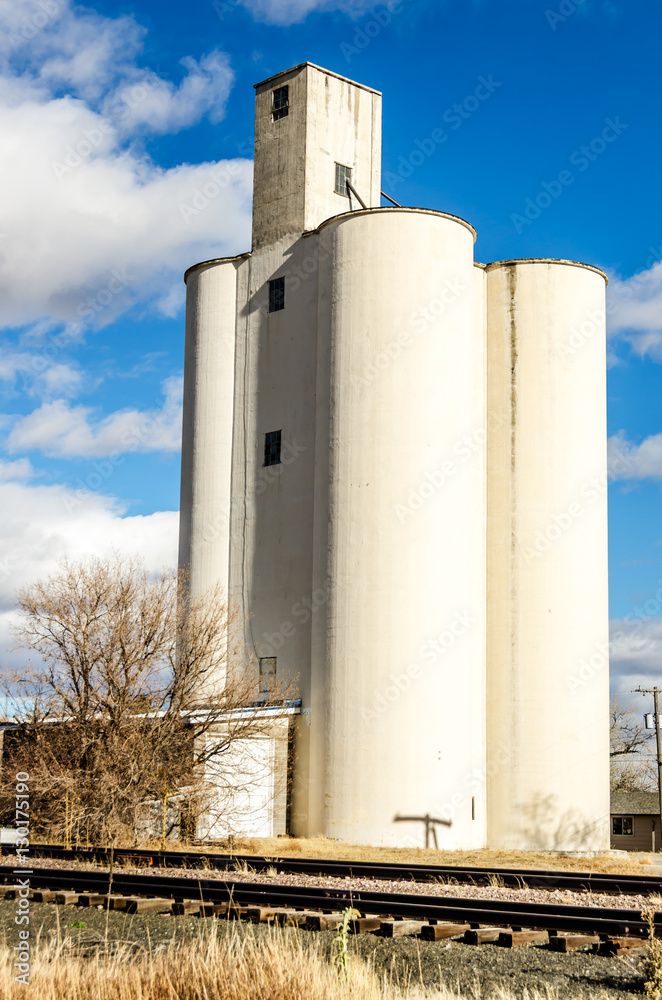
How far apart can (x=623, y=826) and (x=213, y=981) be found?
172 feet

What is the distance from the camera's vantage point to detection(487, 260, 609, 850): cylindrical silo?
29.3m

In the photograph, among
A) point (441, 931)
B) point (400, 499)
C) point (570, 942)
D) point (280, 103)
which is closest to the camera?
point (570, 942)

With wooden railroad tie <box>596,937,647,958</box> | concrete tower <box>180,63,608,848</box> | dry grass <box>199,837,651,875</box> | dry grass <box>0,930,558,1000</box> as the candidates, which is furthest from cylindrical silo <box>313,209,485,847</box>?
dry grass <box>0,930,558,1000</box>

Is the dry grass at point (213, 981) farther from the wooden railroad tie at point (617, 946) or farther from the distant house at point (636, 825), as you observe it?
the distant house at point (636, 825)

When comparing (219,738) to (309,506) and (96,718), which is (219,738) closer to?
(96,718)

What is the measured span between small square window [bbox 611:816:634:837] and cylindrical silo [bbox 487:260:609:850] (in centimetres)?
2757

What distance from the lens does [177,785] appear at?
24.4m

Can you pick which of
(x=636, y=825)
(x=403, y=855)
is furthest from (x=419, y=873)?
(x=636, y=825)

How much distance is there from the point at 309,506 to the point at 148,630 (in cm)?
796

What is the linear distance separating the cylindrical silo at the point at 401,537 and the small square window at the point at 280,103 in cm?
660

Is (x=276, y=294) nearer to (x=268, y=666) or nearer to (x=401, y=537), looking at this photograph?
(x=401, y=537)

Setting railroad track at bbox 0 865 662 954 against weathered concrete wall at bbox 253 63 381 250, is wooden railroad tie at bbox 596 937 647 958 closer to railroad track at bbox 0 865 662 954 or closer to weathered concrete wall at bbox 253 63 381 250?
railroad track at bbox 0 865 662 954

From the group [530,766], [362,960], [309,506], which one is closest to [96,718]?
[309,506]

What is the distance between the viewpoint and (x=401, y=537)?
2756 cm
